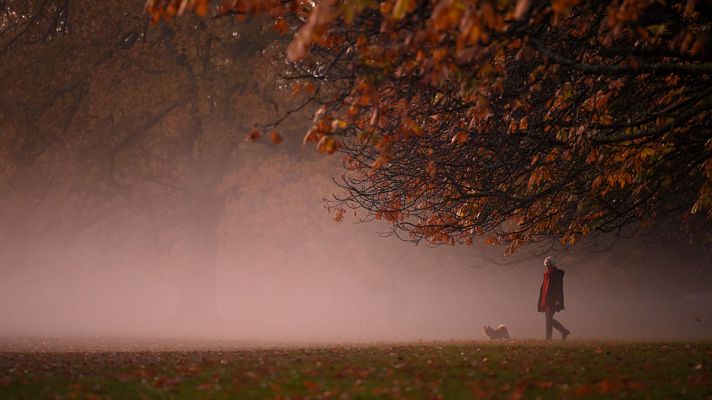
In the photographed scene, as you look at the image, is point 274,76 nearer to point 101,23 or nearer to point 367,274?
point 101,23

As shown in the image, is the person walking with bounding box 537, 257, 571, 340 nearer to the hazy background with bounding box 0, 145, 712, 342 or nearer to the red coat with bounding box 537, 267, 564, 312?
the red coat with bounding box 537, 267, 564, 312

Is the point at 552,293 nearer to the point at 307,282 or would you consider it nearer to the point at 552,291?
the point at 552,291

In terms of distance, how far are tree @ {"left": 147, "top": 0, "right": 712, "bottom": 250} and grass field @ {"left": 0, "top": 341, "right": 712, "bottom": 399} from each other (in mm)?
2599

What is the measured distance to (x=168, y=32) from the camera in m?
26.4

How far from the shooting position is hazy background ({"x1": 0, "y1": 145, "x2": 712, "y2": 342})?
2884 centimetres

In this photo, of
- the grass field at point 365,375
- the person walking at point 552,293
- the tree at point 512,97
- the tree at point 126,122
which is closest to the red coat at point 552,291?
the person walking at point 552,293

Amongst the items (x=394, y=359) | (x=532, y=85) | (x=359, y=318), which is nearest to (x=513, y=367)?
(x=394, y=359)

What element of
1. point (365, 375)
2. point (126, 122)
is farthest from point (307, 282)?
point (365, 375)

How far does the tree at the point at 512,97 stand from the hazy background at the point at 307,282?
14907mm

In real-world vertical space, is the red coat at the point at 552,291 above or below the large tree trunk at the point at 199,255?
below

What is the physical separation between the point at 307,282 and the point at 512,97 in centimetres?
2750

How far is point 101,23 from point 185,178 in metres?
8.22

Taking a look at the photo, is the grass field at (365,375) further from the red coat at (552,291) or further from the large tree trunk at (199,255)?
the large tree trunk at (199,255)

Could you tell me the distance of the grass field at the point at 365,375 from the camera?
6754 mm
